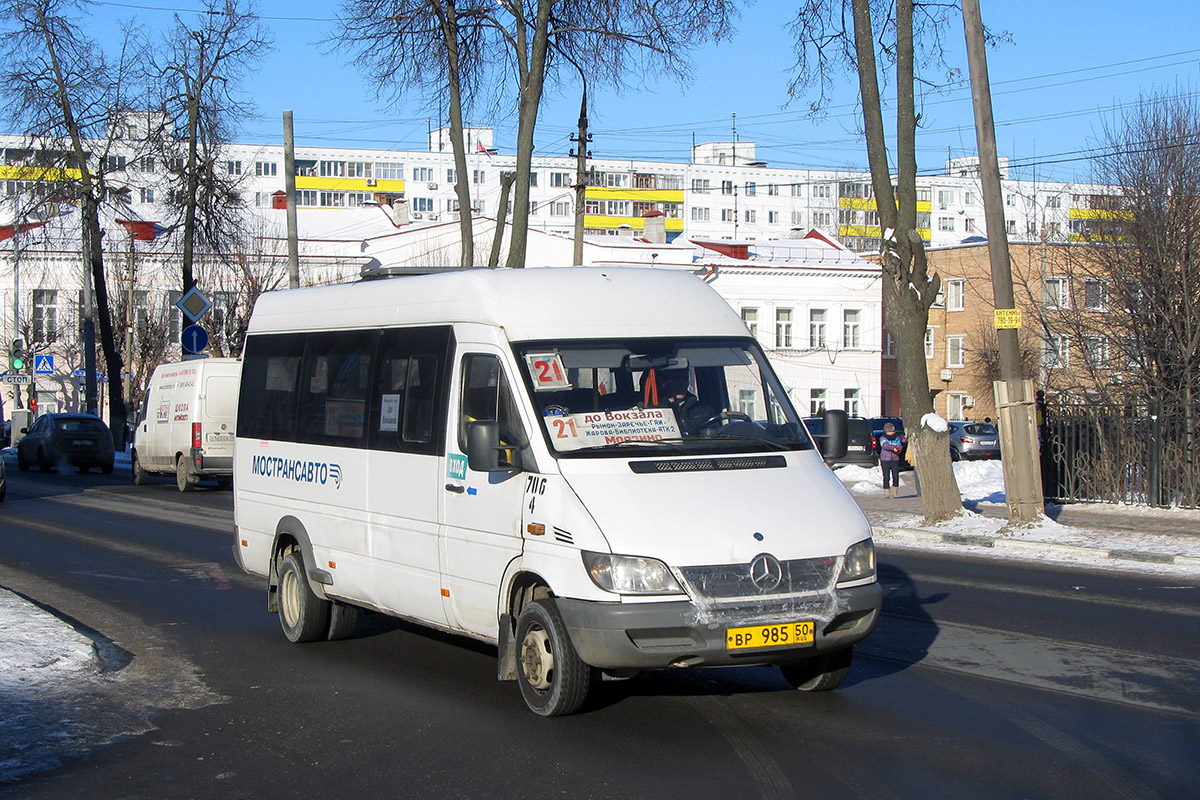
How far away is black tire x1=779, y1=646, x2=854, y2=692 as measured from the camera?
7.54m

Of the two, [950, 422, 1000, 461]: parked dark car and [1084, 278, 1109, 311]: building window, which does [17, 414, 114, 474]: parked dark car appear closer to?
[1084, 278, 1109, 311]: building window

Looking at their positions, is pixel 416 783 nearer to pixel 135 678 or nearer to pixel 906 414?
pixel 135 678

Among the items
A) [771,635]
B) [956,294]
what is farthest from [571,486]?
[956,294]

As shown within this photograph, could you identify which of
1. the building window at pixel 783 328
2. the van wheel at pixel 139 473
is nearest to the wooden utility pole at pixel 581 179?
the van wheel at pixel 139 473

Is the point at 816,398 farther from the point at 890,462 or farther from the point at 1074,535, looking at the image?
the point at 1074,535

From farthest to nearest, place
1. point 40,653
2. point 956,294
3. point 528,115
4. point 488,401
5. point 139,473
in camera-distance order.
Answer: point 956,294, point 139,473, point 528,115, point 40,653, point 488,401

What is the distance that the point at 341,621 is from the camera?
9.80 m

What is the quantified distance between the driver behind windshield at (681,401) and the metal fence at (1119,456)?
50.3ft

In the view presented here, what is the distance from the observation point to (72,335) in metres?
64.6

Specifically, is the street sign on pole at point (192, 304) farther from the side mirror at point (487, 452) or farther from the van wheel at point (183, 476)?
the side mirror at point (487, 452)

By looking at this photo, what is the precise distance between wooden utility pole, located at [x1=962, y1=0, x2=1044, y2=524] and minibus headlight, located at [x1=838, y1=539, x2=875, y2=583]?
11018 mm

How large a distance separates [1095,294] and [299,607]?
21013mm

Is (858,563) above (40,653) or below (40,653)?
above

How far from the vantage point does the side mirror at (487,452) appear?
7055mm
